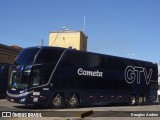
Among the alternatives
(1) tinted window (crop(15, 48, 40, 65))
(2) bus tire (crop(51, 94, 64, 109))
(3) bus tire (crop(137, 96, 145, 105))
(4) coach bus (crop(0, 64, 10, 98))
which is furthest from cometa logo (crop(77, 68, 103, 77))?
(4) coach bus (crop(0, 64, 10, 98))

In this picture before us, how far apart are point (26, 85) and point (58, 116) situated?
595 cm

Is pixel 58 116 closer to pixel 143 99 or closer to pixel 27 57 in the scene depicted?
pixel 27 57

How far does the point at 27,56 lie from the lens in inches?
985

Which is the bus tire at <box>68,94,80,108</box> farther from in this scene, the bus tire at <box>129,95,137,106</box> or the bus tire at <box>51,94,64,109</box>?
the bus tire at <box>129,95,137,106</box>

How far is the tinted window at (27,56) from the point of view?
2469 centimetres

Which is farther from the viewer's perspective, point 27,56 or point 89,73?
point 89,73

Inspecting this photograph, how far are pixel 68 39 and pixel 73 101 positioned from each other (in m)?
54.1

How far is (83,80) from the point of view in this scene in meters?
27.8

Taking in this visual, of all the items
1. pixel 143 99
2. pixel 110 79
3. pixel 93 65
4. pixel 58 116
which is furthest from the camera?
pixel 143 99

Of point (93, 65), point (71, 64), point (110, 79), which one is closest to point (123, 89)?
point (110, 79)

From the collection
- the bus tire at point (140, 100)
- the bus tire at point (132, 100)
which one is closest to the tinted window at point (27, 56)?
the bus tire at point (132, 100)

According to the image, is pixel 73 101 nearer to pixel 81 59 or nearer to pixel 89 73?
pixel 89 73

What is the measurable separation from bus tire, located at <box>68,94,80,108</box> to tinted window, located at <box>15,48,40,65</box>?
3921 mm

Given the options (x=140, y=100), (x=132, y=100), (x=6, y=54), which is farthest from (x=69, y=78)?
(x=6, y=54)
